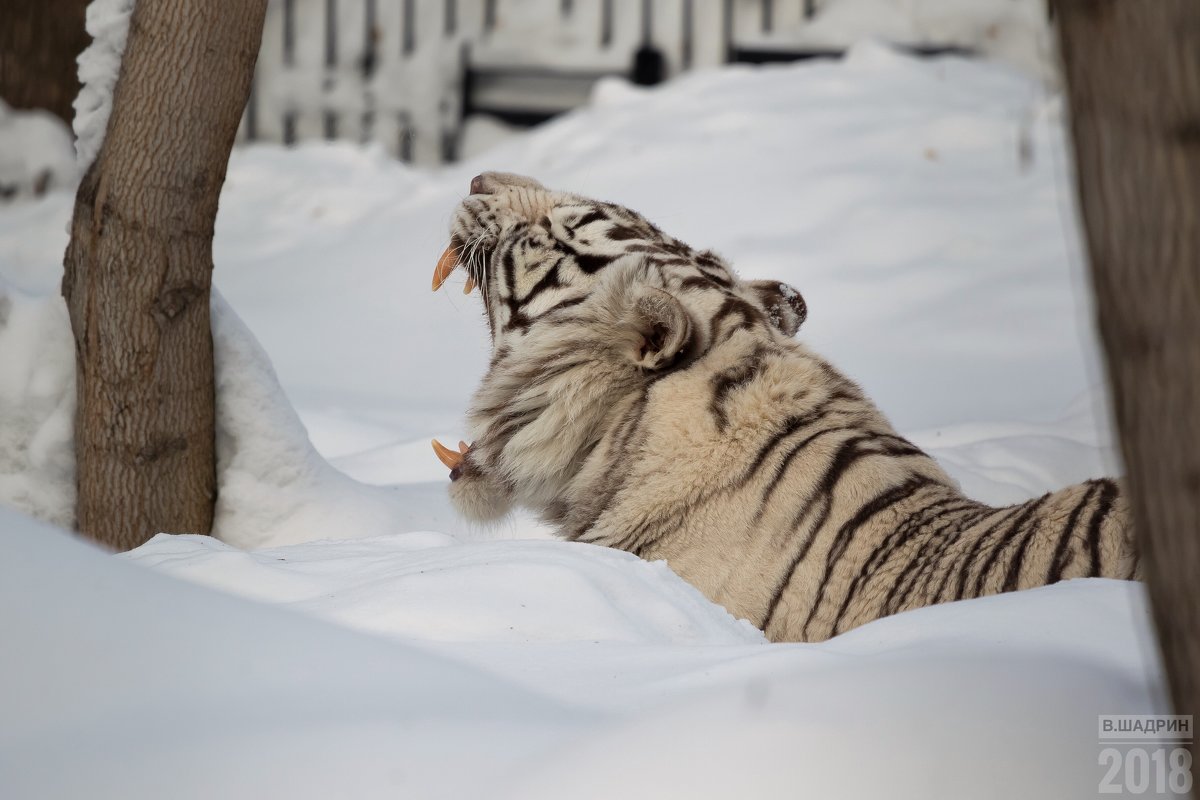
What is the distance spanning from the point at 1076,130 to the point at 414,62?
835cm

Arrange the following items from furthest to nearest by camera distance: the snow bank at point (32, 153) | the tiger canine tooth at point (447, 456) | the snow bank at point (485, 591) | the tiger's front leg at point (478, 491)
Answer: the snow bank at point (32, 153), the tiger canine tooth at point (447, 456), the tiger's front leg at point (478, 491), the snow bank at point (485, 591)

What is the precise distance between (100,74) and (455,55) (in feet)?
20.3

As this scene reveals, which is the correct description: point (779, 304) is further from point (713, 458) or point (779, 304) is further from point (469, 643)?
point (469, 643)

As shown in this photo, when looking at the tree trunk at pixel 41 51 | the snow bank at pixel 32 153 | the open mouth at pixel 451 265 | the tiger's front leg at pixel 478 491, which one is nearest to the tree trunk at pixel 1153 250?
the tiger's front leg at pixel 478 491

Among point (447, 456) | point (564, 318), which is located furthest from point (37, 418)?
point (564, 318)

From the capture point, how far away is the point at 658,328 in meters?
2.15

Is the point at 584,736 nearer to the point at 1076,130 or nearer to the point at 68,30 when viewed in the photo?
the point at 1076,130

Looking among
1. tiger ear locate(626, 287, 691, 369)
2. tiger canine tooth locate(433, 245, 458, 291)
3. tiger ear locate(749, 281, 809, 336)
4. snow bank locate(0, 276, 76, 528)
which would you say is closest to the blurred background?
tiger ear locate(749, 281, 809, 336)

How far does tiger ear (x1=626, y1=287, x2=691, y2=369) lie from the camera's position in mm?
2121

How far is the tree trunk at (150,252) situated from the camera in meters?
2.44

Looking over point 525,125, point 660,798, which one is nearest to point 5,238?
point 525,125

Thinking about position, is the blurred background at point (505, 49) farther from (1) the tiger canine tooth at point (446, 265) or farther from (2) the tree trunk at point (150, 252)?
(2) the tree trunk at point (150, 252)

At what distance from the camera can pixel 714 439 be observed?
211cm

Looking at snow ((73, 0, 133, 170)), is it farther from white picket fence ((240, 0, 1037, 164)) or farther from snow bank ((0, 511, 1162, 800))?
white picket fence ((240, 0, 1037, 164))
